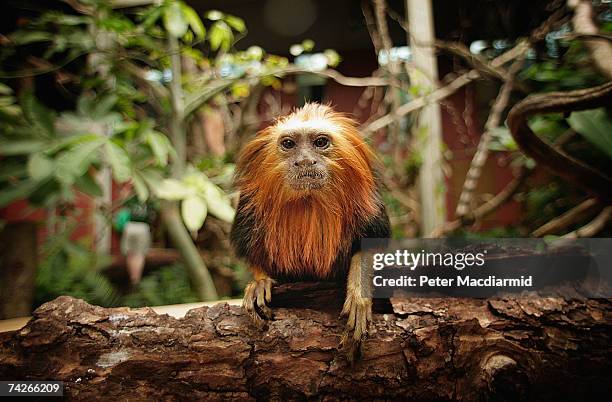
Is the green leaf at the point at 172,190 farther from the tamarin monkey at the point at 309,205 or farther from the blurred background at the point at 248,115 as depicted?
the tamarin monkey at the point at 309,205

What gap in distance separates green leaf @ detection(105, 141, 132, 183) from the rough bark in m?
0.48

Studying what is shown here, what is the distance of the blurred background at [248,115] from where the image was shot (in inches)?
52.2

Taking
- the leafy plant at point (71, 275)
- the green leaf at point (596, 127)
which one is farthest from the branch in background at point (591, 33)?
the leafy plant at point (71, 275)

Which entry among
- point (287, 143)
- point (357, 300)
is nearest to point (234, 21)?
point (287, 143)

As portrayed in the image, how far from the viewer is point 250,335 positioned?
0.98 metres

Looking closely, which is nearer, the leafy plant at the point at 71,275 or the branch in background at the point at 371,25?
the leafy plant at the point at 71,275

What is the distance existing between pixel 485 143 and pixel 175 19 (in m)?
1.15


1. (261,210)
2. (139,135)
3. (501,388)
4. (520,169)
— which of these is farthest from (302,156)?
(520,169)

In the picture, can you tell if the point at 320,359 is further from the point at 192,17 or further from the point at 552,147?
the point at 192,17

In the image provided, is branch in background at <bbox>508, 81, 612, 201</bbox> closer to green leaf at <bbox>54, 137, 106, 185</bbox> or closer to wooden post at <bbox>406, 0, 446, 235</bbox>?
wooden post at <bbox>406, 0, 446, 235</bbox>

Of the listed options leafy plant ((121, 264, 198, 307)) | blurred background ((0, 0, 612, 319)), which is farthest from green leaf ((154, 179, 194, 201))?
leafy plant ((121, 264, 198, 307))

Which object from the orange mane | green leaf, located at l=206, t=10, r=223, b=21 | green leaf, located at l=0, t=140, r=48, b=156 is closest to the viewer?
the orange mane

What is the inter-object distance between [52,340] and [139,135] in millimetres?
768

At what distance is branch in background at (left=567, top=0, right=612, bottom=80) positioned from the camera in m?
1.31
